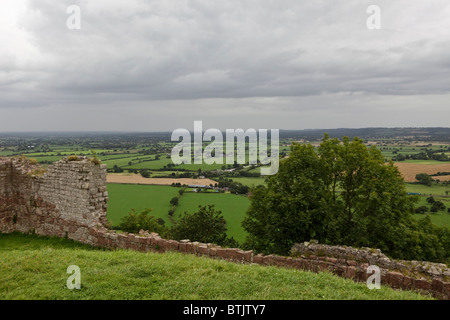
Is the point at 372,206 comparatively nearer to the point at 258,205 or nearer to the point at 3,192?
the point at 258,205

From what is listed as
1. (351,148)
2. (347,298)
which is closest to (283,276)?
(347,298)

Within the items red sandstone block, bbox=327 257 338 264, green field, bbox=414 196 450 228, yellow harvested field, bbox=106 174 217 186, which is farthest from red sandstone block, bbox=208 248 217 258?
yellow harvested field, bbox=106 174 217 186

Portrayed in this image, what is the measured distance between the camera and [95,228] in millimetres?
11188

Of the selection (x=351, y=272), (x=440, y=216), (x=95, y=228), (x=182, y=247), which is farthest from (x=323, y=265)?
(x=440, y=216)

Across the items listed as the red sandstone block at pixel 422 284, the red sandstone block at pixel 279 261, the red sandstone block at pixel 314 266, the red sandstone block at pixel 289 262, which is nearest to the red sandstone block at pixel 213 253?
the red sandstone block at pixel 279 261

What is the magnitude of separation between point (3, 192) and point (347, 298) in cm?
1469

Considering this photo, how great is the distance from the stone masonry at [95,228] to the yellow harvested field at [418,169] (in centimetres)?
3797

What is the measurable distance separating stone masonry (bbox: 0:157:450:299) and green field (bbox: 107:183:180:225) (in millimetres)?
16192

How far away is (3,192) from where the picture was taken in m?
13.1

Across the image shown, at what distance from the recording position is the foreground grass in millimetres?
6000

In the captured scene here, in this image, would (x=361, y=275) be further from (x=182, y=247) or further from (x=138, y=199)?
(x=138, y=199)

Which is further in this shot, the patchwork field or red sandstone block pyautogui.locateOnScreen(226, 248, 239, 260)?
the patchwork field

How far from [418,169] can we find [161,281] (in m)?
51.6

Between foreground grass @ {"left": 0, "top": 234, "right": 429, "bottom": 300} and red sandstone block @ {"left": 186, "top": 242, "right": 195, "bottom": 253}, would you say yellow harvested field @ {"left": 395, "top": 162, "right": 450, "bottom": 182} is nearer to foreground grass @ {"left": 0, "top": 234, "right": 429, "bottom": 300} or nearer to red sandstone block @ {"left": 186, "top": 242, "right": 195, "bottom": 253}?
red sandstone block @ {"left": 186, "top": 242, "right": 195, "bottom": 253}
